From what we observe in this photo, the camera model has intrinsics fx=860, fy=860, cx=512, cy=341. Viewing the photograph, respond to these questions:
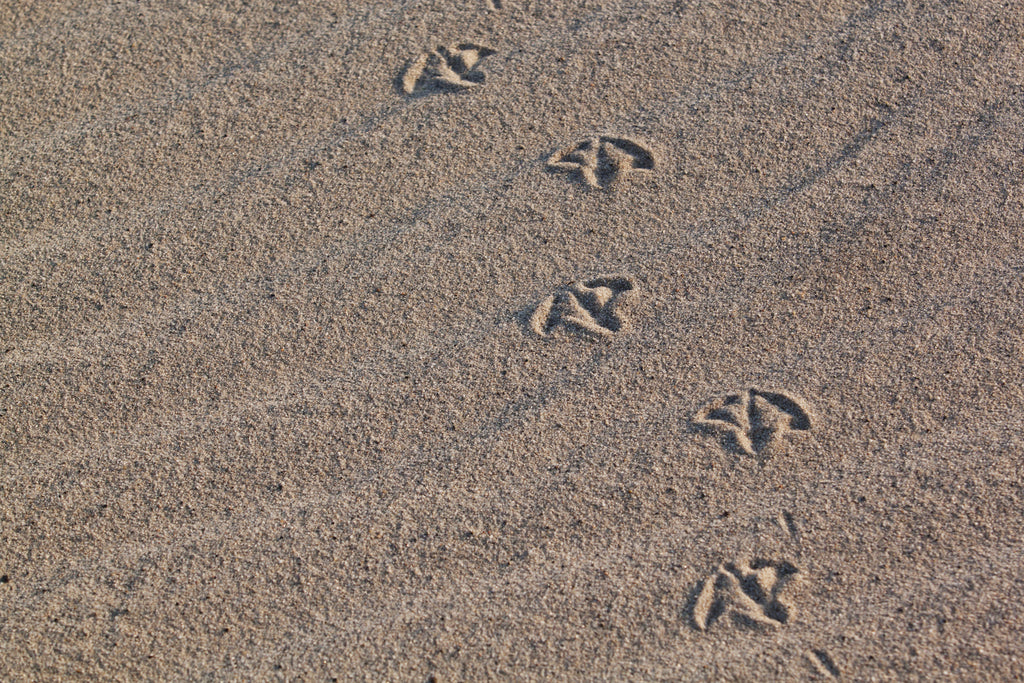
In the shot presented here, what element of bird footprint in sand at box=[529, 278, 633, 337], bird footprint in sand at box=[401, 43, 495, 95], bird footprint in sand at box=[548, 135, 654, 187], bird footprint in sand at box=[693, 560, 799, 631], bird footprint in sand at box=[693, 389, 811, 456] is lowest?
bird footprint in sand at box=[693, 560, 799, 631]

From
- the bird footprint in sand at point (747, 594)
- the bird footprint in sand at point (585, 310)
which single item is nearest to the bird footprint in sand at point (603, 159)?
the bird footprint in sand at point (585, 310)

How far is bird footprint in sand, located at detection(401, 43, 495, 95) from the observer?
269cm

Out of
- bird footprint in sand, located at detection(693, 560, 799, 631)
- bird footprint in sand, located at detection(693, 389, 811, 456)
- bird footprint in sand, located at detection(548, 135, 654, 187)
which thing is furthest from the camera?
bird footprint in sand, located at detection(548, 135, 654, 187)

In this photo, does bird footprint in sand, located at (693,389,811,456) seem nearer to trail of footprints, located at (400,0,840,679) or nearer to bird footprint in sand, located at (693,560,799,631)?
trail of footprints, located at (400,0,840,679)

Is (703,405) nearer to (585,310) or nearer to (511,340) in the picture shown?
(585,310)

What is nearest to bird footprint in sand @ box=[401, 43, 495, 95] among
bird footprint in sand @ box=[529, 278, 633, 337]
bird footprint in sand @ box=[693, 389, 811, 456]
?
bird footprint in sand @ box=[529, 278, 633, 337]

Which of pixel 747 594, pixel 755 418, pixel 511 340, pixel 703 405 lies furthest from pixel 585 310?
pixel 747 594

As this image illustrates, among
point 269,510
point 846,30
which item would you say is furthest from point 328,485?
point 846,30

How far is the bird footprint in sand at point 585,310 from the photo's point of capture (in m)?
2.43

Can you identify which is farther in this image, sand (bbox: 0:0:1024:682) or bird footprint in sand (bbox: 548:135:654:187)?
bird footprint in sand (bbox: 548:135:654:187)

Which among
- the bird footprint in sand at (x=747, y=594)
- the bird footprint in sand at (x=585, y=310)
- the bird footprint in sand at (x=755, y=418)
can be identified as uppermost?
the bird footprint in sand at (x=585, y=310)

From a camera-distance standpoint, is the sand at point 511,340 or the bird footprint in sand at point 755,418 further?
the bird footprint in sand at point 755,418

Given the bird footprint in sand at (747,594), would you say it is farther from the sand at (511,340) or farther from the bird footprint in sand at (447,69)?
the bird footprint in sand at (447,69)

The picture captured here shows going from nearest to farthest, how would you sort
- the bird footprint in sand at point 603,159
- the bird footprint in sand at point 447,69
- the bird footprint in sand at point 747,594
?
the bird footprint in sand at point 747,594 → the bird footprint in sand at point 603,159 → the bird footprint in sand at point 447,69
